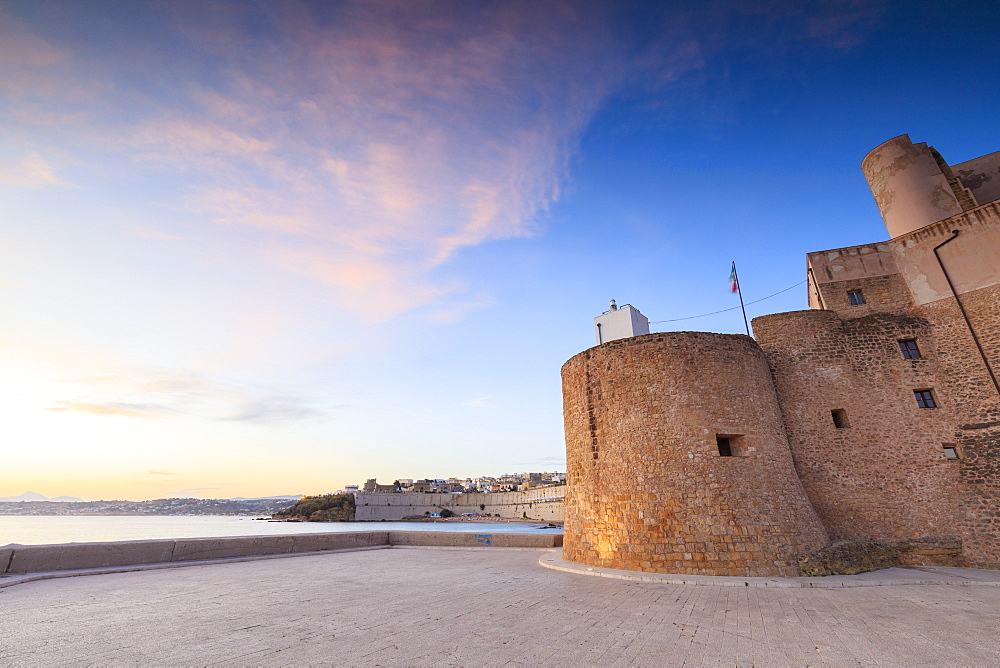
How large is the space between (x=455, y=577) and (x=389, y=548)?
23.0 feet

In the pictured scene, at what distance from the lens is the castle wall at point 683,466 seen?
10406 millimetres

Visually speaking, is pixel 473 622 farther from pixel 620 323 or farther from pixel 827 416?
pixel 620 323

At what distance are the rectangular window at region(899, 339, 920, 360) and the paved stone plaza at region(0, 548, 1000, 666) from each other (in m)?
7.32

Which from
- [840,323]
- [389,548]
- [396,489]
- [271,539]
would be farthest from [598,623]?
[396,489]

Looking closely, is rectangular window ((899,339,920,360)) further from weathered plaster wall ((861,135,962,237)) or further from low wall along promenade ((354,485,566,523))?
low wall along promenade ((354,485,566,523))

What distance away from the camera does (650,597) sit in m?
7.87

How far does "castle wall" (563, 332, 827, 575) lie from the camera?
10.4 meters

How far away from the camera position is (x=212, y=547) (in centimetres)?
1135

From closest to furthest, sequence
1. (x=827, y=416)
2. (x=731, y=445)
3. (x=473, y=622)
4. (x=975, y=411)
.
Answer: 1. (x=473, y=622)
2. (x=731, y=445)
3. (x=975, y=411)
4. (x=827, y=416)

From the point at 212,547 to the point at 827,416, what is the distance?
18.6 m

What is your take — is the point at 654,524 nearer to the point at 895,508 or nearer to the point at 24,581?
the point at 895,508

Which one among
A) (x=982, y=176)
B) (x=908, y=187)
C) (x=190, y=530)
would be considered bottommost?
(x=190, y=530)

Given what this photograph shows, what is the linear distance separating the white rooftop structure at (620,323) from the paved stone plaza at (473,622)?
1915cm

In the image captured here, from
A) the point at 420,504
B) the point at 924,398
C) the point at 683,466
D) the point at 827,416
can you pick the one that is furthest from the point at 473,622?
the point at 420,504
